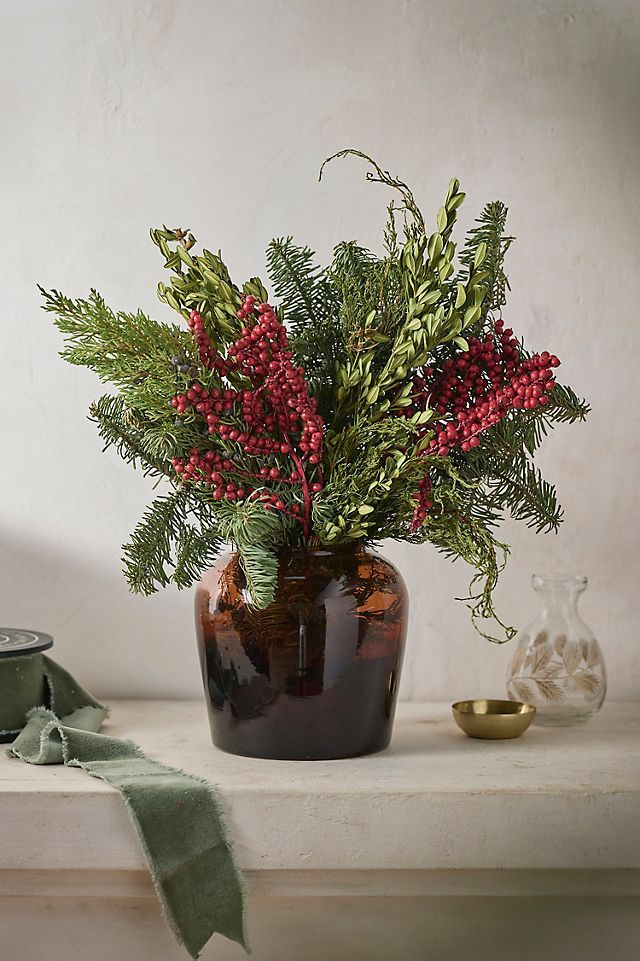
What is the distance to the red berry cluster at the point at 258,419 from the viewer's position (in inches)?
30.1

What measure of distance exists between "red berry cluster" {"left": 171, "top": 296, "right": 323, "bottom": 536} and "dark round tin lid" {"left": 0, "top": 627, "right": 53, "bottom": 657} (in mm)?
239

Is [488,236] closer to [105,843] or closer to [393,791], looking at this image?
[393,791]

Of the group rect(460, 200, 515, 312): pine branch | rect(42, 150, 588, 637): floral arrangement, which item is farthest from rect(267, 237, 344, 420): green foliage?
rect(460, 200, 515, 312): pine branch

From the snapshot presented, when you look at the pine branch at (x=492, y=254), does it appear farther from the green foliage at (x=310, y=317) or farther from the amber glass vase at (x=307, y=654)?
the amber glass vase at (x=307, y=654)

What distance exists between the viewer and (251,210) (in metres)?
1.12

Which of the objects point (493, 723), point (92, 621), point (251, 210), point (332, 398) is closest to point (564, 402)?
point (332, 398)

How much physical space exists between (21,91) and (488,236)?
23.9 inches

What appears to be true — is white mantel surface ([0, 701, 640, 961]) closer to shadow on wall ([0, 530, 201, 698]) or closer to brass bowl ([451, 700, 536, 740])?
brass bowl ([451, 700, 536, 740])

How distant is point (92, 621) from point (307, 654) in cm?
40

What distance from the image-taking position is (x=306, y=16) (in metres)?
1.12

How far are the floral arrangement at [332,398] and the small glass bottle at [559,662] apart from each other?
199 mm

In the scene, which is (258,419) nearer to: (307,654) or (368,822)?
(307,654)

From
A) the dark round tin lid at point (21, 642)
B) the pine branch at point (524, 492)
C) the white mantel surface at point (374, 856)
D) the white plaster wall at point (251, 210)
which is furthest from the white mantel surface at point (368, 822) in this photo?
the white plaster wall at point (251, 210)

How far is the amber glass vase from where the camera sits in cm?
81
